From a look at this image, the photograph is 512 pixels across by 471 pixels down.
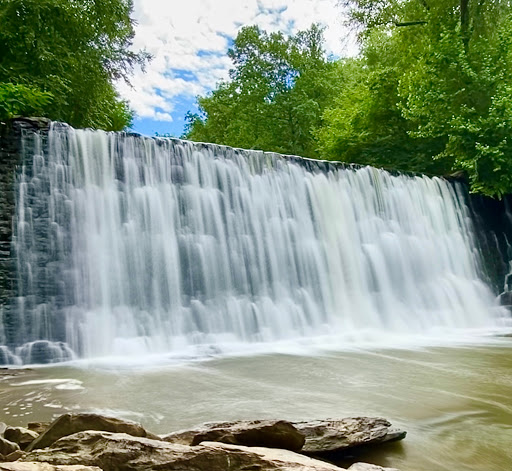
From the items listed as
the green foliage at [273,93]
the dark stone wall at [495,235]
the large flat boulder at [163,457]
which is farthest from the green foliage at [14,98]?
the green foliage at [273,93]

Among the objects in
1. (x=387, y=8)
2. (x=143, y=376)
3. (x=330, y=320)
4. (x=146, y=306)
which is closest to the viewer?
(x=143, y=376)

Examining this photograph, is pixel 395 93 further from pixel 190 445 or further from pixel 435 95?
pixel 190 445

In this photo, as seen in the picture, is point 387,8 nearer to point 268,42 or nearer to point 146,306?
point 268,42

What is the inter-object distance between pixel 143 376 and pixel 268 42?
84.0ft

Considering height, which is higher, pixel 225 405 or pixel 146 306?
pixel 146 306

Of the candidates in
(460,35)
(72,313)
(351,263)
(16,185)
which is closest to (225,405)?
(72,313)

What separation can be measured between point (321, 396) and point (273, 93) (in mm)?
24753

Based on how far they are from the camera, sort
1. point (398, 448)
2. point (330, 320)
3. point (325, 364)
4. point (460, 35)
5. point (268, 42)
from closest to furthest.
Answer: point (398, 448) < point (325, 364) < point (330, 320) < point (460, 35) < point (268, 42)

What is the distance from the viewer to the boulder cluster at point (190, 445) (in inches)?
81.0

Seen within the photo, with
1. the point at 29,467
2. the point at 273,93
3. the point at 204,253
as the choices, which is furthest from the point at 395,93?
the point at 29,467

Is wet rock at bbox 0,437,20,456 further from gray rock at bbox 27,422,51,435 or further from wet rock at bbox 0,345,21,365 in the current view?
wet rock at bbox 0,345,21,365

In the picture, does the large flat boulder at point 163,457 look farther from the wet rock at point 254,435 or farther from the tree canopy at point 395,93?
the tree canopy at point 395,93

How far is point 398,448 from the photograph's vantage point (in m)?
2.97

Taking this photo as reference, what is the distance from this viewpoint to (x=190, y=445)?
8.13 ft
